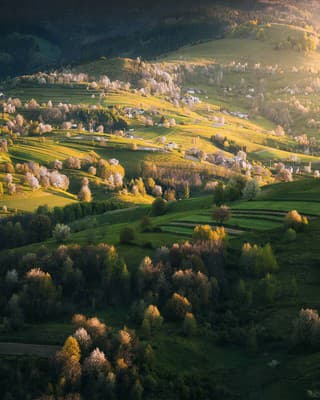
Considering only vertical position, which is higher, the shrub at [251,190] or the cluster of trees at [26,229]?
the shrub at [251,190]

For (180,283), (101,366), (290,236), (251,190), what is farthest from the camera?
(251,190)

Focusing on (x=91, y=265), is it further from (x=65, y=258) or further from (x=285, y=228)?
(x=285, y=228)

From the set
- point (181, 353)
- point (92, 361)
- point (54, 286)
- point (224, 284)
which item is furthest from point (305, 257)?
point (92, 361)

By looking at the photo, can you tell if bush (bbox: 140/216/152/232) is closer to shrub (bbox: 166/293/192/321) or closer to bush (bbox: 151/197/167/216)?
bush (bbox: 151/197/167/216)

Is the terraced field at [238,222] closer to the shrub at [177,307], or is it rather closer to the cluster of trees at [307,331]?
the shrub at [177,307]

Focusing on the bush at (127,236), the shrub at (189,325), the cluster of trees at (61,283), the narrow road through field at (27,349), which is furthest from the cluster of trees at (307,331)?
the bush at (127,236)

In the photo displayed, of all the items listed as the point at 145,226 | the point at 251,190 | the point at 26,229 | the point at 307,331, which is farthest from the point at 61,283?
the point at 251,190

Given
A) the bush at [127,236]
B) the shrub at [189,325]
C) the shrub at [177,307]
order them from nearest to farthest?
1. the shrub at [189,325]
2. the shrub at [177,307]
3. the bush at [127,236]

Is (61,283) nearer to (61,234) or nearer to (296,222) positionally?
(61,234)
